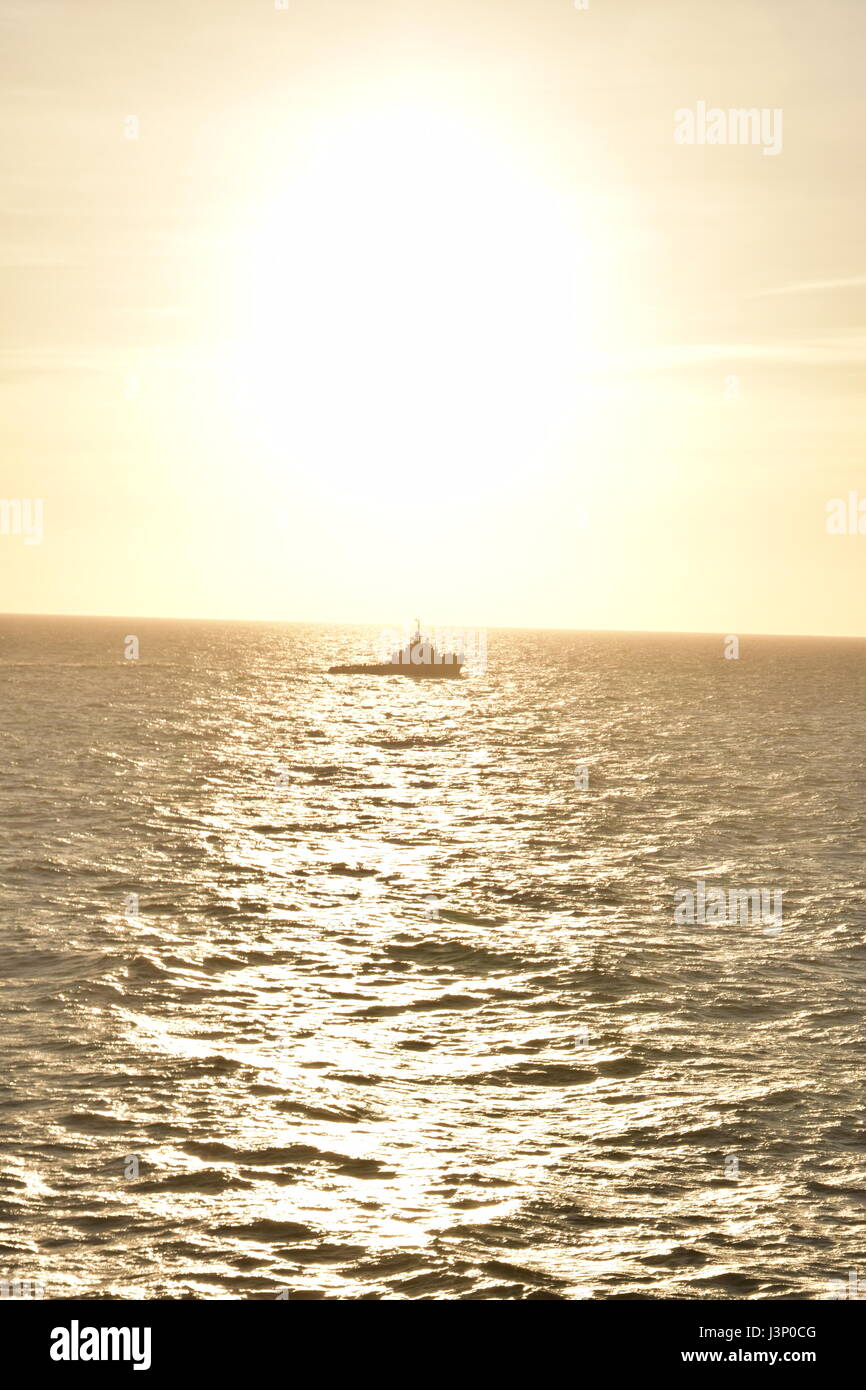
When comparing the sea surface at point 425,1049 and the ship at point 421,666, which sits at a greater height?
the ship at point 421,666

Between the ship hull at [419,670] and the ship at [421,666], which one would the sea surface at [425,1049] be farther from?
the ship hull at [419,670]

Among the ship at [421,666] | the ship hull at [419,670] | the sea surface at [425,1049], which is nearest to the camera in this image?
the sea surface at [425,1049]

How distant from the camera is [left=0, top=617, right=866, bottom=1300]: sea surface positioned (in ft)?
52.2

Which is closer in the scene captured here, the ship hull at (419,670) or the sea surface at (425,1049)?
the sea surface at (425,1049)

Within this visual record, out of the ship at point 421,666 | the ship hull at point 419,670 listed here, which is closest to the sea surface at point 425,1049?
the ship at point 421,666

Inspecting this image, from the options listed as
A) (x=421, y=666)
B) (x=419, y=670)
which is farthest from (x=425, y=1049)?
(x=421, y=666)

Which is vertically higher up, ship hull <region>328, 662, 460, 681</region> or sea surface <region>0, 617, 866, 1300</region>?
ship hull <region>328, 662, 460, 681</region>

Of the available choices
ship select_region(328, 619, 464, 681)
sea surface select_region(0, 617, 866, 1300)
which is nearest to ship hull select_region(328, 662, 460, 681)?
ship select_region(328, 619, 464, 681)

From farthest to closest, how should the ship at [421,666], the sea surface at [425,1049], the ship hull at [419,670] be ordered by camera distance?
the ship hull at [419,670] → the ship at [421,666] → the sea surface at [425,1049]

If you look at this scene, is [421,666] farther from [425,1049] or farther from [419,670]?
[425,1049]

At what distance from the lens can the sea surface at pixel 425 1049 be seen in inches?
627

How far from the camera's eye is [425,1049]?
23.5 meters

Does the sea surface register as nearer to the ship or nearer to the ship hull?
the ship
